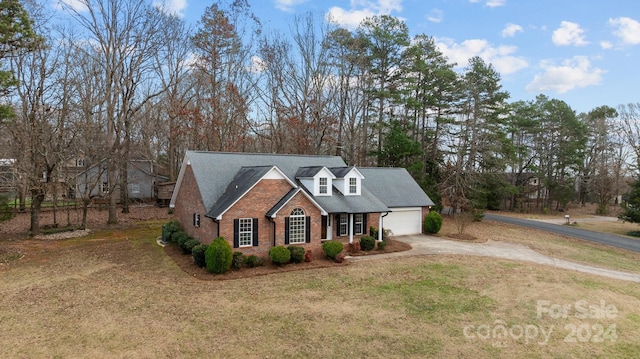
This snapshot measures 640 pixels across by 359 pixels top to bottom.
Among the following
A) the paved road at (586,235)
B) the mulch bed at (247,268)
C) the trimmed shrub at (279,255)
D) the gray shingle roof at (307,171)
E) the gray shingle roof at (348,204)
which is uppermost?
the gray shingle roof at (307,171)

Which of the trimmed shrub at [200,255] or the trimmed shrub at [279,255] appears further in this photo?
the trimmed shrub at [279,255]

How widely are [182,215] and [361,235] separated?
11.0 m

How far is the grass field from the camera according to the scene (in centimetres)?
947

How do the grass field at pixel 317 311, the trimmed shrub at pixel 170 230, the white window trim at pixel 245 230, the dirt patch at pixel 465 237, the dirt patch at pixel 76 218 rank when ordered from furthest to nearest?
the dirt patch at pixel 76 218 → the dirt patch at pixel 465 237 → the trimmed shrub at pixel 170 230 → the white window trim at pixel 245 230 → the grass field at pixel 317 311

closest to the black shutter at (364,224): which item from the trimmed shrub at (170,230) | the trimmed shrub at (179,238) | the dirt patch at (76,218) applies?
the trimmed shrub at (179,238)

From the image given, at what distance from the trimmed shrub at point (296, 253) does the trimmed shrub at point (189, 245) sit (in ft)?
15.8

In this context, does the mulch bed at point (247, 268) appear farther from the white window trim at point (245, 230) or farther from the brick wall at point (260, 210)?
the white window trim at point (245, 230)

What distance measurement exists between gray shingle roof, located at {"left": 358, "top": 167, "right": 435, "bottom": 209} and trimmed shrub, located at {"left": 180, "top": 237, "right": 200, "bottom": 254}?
1191 centimetres

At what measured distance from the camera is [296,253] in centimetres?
1728

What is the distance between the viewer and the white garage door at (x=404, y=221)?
25.2m

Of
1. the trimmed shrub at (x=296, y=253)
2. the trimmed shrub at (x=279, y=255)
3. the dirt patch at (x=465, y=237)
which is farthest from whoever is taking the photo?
the dirt patch at (x=465, y=237)

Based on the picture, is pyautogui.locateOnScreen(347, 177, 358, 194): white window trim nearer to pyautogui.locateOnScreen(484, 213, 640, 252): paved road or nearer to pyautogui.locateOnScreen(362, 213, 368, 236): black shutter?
pyautogui.locateOnScreen(362, 213, 368, 236): black shutter

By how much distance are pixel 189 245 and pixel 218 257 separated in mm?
3509

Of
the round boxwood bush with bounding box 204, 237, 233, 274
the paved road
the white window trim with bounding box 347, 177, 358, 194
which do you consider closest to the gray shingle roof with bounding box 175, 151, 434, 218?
the white window trim with bounding box 347, 177, 358, 194
